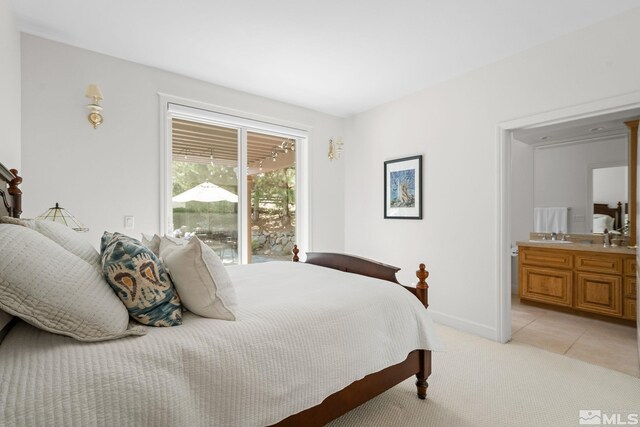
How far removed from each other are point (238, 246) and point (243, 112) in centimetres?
153

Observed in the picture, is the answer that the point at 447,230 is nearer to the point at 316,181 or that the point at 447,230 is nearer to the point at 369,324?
the point at 316,181

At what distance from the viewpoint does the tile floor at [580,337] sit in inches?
102

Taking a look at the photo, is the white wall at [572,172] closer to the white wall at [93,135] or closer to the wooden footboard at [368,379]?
the wooden footboard at [368,379]


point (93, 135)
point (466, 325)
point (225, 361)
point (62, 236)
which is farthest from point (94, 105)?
point (466, 325)

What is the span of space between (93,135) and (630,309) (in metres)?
5.36

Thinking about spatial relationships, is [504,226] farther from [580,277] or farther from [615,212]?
[615,212]

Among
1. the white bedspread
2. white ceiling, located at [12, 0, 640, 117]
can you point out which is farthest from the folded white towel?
the white bedspread

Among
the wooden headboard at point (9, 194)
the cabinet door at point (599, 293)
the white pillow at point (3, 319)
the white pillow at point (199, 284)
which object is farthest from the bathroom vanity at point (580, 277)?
the wooden headboard at point (9, 194)

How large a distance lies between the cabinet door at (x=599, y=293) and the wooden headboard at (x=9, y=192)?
5060 mm

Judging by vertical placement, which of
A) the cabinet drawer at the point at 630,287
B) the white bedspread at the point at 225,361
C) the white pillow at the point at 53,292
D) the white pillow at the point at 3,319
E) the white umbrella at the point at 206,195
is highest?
the white umbrella at the point at 206,195

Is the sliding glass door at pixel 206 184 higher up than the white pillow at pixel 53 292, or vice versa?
the sliding glass door at pixel 206 184

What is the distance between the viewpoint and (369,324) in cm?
166

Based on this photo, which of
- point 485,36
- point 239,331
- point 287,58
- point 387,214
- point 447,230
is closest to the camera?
point 239,331

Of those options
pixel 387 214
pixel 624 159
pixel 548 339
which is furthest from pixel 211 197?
pixel 624 159
